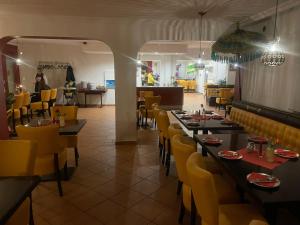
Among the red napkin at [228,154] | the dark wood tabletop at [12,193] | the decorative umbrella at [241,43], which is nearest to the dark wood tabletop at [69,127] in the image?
the dark wood tabletop at [12,193]

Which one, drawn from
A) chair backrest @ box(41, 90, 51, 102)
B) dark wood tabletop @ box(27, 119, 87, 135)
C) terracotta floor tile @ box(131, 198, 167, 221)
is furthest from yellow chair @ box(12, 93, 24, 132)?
terracotta floor tile @ box(131, 198, 167, 221)

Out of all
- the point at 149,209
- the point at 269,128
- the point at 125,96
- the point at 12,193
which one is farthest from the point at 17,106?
the point at 269,128

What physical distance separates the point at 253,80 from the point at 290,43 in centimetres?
121

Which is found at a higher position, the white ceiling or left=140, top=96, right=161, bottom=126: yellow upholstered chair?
the white ceiling

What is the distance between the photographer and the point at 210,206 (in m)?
1.61

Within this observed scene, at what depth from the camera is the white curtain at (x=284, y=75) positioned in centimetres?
358

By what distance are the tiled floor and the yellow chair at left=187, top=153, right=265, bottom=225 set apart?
2.79 feet

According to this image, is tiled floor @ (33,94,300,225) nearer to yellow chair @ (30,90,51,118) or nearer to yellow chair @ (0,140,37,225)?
yellow chair @ (0,140,37,225)

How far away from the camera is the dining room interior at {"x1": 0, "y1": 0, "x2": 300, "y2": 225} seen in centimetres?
182

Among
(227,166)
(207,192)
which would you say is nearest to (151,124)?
(227,166)

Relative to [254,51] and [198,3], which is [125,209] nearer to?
[254,51]

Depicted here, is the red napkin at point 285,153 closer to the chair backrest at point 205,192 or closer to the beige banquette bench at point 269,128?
the beige banquette bench at point 269,128

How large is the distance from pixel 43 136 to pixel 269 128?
3183 millimetres

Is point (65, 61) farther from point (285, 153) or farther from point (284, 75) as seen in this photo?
point (285, 153)
